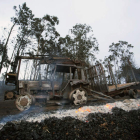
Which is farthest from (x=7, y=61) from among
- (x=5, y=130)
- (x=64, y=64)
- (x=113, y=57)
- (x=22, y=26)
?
(x=113, y=57)

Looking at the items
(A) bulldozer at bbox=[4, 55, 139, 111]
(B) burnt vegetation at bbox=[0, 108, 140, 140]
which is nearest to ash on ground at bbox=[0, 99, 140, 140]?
(B) burnt vegetation at bbox=[0, 108, 140, 140]

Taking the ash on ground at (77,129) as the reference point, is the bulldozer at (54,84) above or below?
above

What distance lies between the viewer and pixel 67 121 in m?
3.26

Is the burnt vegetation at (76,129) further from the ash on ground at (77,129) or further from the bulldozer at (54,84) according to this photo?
the bulldozer at (54,84)

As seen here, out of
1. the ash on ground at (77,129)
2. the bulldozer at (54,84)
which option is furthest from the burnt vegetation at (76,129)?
the bulldozer at (54,84)

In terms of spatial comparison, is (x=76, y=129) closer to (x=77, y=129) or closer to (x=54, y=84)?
(x=77, y=129)

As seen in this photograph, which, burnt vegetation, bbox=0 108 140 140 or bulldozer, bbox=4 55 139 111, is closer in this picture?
burnt vegetation, bbox=0 108 140 140

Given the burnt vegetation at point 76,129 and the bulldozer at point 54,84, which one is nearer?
the burnt vegetation at point 76,129

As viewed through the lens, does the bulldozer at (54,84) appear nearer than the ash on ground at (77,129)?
No

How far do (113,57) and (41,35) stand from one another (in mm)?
23000

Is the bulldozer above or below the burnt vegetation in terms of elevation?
above

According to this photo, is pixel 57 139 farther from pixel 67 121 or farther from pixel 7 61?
pixel 7 61

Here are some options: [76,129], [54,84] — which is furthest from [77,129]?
[54,84]

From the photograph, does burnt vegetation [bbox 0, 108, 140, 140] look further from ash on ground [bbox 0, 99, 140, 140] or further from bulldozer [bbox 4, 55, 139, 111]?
bulldozer [bbox 4, 55, 139, 111]
